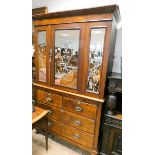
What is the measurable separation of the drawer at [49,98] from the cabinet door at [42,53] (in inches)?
7.3

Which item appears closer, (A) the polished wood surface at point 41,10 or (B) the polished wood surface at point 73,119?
(B) the polished wood surface at point 73,119

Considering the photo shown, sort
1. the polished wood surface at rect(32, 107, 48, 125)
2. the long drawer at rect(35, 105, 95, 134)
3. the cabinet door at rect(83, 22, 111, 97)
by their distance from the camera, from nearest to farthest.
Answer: the cabinet door at rect(83, 22, 111, 97), the polished wood surface at rect(32, 107, 48, 125), the long drawer at rect(35, 105, 95, 134)

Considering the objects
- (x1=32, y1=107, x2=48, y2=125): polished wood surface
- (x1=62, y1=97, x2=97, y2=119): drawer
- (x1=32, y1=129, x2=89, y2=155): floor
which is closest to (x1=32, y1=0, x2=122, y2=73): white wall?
(x1=62, y1=97, x2=97, y2=119): drawer

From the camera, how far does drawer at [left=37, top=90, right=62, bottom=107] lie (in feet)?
6.22

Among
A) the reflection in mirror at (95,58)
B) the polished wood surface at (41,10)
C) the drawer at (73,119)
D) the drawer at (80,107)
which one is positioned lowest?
the drawer at (73,119)

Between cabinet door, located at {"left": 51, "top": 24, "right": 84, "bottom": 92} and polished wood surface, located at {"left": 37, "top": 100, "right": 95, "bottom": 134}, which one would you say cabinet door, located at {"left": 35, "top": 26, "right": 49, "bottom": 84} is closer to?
cabinet door, located at {"left": 51, "top": 24, "right": 84, "bottom": 92}

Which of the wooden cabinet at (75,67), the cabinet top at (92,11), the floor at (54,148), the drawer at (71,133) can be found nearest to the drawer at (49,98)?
the wooden cabinet at (75,67)

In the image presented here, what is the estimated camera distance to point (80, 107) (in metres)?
1.71

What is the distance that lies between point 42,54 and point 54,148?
1.42m

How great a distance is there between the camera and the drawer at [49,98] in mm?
1897

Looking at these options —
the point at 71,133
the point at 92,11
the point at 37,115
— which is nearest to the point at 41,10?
the point at 92,11

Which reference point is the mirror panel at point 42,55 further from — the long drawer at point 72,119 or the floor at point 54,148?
the floor at point 54,148
